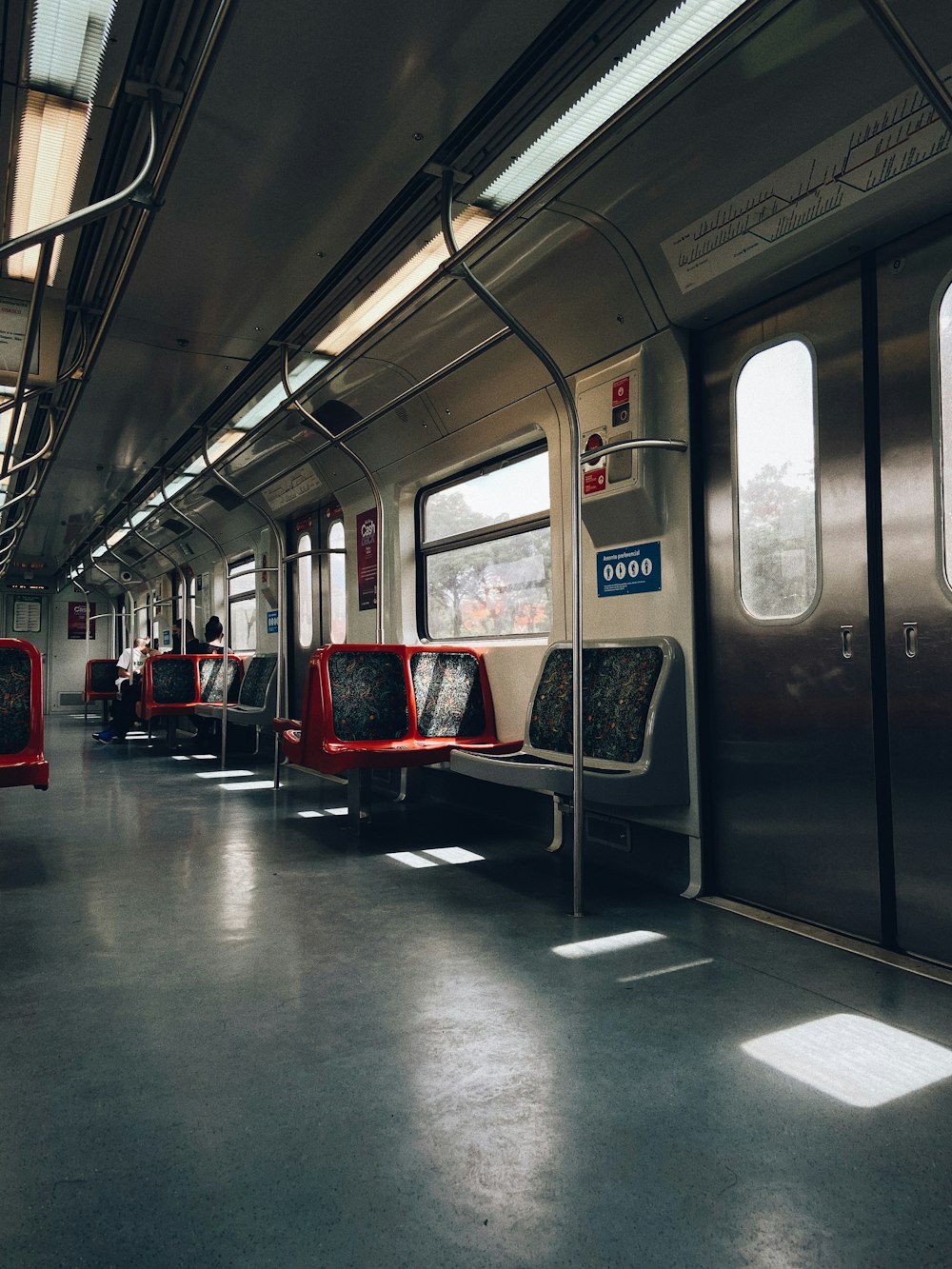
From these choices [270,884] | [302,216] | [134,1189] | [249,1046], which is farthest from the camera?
[302,216]

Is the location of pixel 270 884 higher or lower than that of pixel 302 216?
lower

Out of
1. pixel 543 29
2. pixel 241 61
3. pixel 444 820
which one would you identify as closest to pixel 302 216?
pixel 241 61

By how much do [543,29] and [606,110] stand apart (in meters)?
0.32

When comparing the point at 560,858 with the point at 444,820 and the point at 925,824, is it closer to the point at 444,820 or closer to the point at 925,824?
the point at 444,820

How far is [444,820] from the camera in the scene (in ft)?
17.3

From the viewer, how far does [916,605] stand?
2771 mm

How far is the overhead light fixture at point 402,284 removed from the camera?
12.7ft

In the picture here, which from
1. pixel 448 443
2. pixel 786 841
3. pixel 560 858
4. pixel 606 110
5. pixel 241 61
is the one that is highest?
pixel 241 61

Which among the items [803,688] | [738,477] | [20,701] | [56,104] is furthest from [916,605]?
[20,701]

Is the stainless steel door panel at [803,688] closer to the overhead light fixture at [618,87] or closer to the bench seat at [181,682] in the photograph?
the overhead light fixture at [618,87]

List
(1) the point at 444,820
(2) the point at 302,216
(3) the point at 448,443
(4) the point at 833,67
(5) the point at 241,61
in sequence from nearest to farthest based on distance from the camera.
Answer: (4) the point at 833,67
(5) the point at 241,61
(2) the point at 302,216
(1) the point at 444,820
(3) the point at 448,443

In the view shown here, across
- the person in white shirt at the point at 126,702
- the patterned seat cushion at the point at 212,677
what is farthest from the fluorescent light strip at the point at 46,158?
the person in white shirt at the point at 126,702

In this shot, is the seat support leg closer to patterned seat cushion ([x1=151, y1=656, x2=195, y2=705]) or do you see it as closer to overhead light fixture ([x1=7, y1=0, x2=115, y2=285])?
overhead light fixture ([x1=7, y1=0, x2=115, y2=285])

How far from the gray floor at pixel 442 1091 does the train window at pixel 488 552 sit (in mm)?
2133
